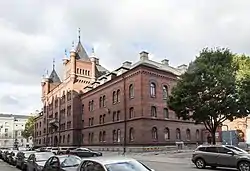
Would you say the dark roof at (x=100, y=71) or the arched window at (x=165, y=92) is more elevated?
the dark roof at (x=100, y=71)

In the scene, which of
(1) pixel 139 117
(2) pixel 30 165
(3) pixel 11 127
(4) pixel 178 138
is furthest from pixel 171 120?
(3) pixel 11 127

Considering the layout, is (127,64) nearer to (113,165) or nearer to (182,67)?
(182,67)

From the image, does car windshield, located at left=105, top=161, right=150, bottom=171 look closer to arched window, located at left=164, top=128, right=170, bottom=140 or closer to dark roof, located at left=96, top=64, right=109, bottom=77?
arched window, located at left=164, top=128, right=170, bottom=140

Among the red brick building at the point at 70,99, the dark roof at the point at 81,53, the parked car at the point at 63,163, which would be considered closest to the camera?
the parked car at the point at 63,163

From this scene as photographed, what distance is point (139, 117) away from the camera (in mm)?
44562

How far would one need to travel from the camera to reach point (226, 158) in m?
20.5

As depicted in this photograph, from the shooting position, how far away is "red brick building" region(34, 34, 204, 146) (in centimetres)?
4541

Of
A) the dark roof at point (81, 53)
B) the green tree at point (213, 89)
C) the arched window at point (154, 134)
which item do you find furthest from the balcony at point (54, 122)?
the green tree at point (213, 89)

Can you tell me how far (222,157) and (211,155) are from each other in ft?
3.19

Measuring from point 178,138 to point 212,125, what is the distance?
684 inches

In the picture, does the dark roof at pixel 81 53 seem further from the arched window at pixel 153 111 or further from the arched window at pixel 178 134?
the arched window at pixel 178 134

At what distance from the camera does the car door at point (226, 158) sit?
20047mm

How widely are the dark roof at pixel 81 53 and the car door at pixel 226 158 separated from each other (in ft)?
179

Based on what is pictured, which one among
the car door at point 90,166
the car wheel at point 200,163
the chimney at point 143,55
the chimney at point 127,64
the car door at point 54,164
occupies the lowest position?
the car wheel at point 200,163
